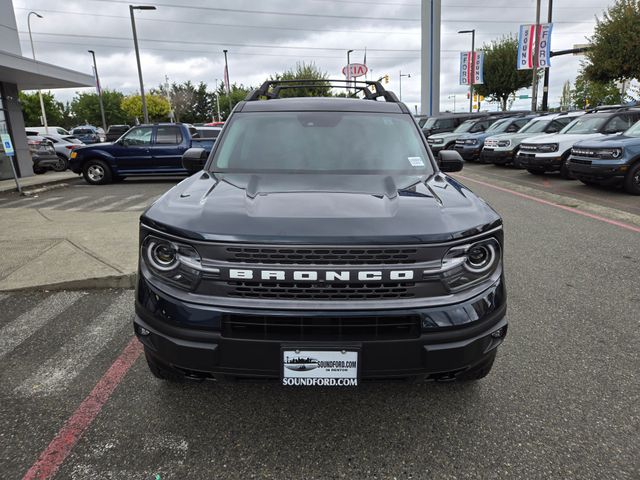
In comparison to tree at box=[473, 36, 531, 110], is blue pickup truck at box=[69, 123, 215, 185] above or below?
below

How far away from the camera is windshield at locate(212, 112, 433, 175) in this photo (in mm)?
3213

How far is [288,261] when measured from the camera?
2076mm

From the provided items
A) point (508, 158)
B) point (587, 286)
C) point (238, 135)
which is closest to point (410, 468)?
point (238, 135)

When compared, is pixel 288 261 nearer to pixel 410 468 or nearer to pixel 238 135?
pixel 410 468

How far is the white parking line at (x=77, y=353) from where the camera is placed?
3.01 metres

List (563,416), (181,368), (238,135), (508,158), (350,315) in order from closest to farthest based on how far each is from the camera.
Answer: (350,315) → (181,368) → (563,416) → (238,135) → (508,158)

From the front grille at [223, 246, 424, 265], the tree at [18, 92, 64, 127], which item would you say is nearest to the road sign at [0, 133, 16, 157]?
the front grille at [223, 246, 424, 265]

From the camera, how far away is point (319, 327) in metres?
2.07

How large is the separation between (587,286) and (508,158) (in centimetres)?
1225

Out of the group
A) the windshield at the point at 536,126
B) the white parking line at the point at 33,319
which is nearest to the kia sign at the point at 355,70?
the windshield at the point at 536,126

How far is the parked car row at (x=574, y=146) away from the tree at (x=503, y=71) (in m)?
29.4

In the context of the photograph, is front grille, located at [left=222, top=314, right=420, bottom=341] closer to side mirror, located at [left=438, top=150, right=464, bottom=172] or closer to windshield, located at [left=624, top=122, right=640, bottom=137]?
side mirror, located at [left=438, top=150, right=464, bottom=172]

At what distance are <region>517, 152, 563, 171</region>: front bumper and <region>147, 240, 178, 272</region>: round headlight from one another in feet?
41.6

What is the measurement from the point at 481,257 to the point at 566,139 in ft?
40.1
